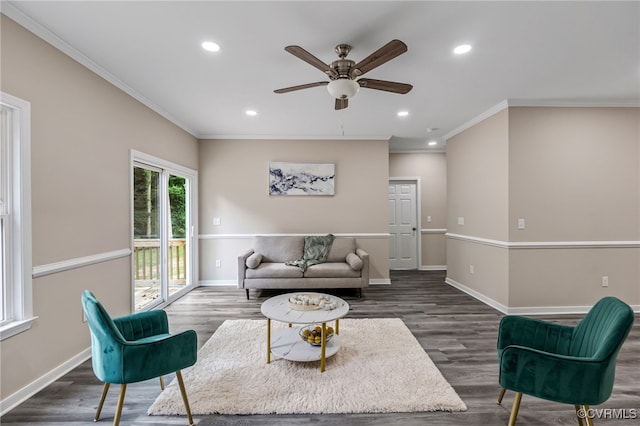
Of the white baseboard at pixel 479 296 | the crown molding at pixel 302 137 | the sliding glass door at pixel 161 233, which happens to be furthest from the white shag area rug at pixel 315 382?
the crown molding at pixel 302 137

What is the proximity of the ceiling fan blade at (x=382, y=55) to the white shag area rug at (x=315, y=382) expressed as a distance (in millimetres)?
2363

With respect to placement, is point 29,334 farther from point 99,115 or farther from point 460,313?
point 460,313

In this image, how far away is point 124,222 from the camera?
301 cm

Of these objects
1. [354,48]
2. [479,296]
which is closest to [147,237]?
[354,48]

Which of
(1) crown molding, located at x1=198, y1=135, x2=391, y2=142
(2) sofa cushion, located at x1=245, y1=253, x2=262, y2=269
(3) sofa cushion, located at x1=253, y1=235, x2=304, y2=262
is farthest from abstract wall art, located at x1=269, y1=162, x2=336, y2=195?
(2) sofa cushion, located at x1=245, y1=253, x2=262, y2=269

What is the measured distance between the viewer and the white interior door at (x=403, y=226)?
20.6ft

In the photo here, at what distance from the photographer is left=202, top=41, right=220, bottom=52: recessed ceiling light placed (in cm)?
221

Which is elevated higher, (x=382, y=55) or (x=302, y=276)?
(x=382, y=55)

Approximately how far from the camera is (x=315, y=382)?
2.12 metres

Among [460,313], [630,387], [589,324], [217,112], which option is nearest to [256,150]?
[217,112]

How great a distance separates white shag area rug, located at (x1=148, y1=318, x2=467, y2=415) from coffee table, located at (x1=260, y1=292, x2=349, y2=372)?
0.34 ft

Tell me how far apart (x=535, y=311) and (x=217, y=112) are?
15.8 ft

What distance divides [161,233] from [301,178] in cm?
233

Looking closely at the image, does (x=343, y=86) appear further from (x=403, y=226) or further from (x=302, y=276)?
(x=403, y=226)
